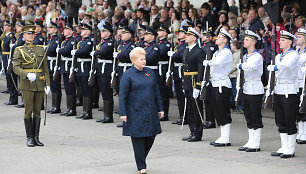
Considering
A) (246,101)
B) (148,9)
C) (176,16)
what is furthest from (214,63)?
(148,9)

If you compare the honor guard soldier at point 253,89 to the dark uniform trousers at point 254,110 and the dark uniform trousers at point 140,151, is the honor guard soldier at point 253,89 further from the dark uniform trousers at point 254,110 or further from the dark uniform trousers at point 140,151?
the dark uniform trousers at point 140,151

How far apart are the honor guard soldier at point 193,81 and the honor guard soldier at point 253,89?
3.77 ft

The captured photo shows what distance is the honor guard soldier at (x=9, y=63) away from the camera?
1678 centimetres

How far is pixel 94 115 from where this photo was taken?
15102mm

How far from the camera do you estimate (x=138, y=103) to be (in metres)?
9.16

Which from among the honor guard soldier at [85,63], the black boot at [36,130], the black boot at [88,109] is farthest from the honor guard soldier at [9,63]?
the black boot at [36,130]

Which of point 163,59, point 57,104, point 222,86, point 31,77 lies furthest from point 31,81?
point 57,104

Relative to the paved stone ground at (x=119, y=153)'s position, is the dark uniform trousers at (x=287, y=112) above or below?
above

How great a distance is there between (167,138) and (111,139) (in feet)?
3.15

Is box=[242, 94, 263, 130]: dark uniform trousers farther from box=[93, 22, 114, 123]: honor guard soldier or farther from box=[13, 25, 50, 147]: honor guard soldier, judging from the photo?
box=[93, 22, 114, 123]: honor guard soldier

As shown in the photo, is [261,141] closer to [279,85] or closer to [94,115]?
[279,85]

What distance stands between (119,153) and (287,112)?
2.57 meters

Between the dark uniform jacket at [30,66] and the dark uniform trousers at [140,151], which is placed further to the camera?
the dark uniform jacket at [30,66]

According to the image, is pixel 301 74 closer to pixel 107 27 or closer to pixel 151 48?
pixel 151 48
